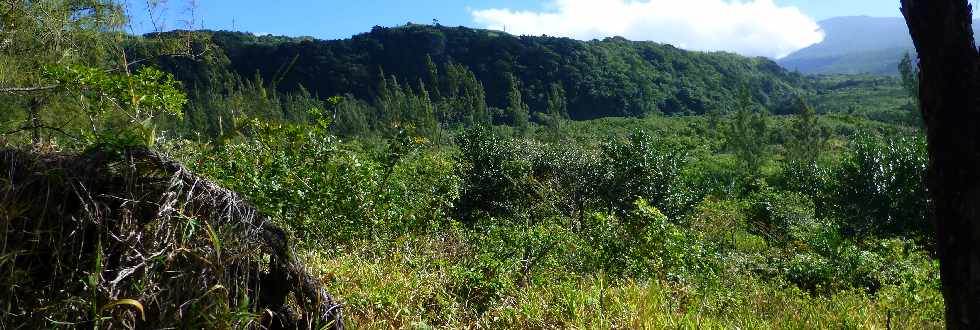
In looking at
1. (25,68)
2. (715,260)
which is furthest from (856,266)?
(25,68)

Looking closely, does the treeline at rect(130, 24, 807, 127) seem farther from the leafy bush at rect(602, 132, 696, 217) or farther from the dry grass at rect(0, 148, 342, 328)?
the dry grass at rect(0, 148, 342, 328)

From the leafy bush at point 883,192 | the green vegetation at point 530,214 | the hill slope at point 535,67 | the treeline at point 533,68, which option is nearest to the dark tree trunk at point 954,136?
the green vegetation at point 530,214

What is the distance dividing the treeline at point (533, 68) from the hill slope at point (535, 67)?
0.17 meters

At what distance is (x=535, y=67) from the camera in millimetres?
108000

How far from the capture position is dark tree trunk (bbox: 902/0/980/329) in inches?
105

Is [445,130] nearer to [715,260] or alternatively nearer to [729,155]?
[729,155]

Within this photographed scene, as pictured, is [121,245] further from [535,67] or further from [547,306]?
[535,67]

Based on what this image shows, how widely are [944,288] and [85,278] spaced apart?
3.65 metres

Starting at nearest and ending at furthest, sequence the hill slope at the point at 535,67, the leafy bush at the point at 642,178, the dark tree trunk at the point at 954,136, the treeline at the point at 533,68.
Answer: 1. the dark tree trunk at the point at 954,136
2. the leafy bush at the point at 642,178
3. the treeline at the point at 533,68
4. the hill slope at the point at 535,67

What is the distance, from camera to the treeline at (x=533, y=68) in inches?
3856

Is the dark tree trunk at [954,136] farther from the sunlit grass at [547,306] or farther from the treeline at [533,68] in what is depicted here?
the treeline at [533,68]

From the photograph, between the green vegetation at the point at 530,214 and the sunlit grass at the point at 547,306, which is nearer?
the sunlit grass at the point at 547,306

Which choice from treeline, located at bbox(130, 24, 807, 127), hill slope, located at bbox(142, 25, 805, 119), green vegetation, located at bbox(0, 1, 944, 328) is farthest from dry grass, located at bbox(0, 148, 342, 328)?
hill slope, located at bbox(142, 25, 805, 119)

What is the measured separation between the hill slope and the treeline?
0.17 metres
